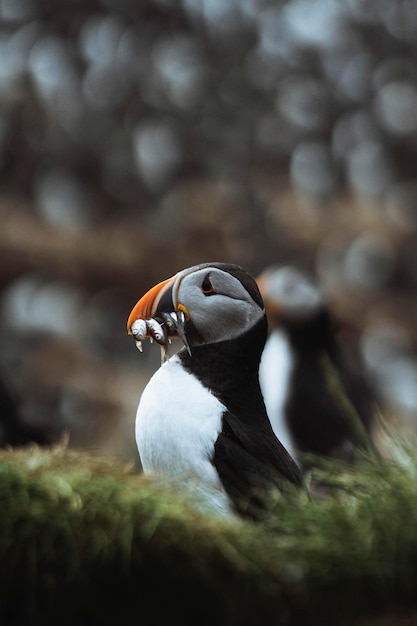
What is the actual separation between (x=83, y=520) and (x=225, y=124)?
8.83 meters

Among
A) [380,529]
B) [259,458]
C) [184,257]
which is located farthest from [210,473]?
[184,257]

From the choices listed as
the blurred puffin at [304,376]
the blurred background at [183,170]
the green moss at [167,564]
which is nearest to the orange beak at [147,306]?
the green moss at [167,564]

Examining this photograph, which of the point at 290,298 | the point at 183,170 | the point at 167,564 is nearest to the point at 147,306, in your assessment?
the point at 167,564

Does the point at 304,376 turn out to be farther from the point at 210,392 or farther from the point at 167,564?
the point at 167,564

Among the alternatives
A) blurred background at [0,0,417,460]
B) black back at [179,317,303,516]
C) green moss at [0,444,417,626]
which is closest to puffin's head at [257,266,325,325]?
black back at [179,317,303,516]

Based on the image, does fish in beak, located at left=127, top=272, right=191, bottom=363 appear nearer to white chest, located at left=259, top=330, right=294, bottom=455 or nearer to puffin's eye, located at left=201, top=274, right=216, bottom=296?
puffin's eye, located at left=201, top=274, right=216, bottom=296

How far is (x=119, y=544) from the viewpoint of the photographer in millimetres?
899

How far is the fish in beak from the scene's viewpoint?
55.8 inches

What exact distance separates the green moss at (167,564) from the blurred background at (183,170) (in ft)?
23.0

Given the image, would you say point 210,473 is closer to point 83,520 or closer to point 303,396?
point 83,520

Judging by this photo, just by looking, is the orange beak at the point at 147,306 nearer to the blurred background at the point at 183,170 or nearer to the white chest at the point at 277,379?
the white chest at the point at 277,379

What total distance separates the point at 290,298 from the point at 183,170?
5417 millimetres

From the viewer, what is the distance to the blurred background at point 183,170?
26.9 ft

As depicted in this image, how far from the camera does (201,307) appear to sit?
145 centimetres
